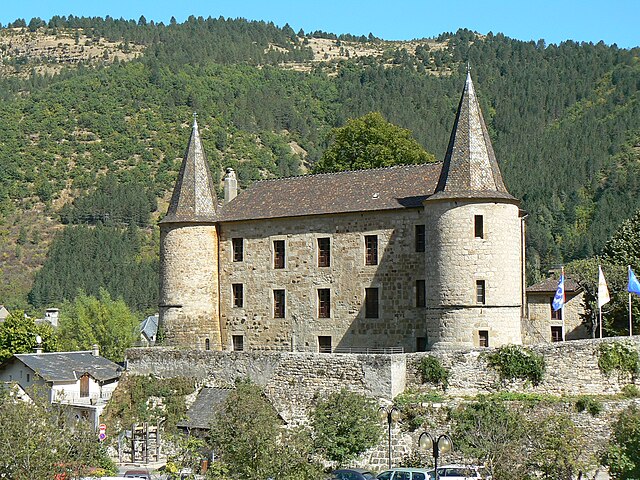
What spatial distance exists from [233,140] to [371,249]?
108507 mm

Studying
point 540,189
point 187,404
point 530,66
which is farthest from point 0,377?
point 530,66

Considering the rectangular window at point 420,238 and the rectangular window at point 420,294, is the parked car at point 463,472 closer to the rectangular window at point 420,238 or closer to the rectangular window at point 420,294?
the rectangular window at point 420,294

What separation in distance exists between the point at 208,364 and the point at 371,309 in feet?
25.2

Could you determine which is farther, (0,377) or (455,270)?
(0,377)

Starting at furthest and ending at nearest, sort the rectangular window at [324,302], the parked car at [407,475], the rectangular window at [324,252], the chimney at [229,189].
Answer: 1. the chimney at [229,189]
2. the rectangular window at [324,302]
3. the rectangular window at [324,252]
4. the parked car at [407,475]

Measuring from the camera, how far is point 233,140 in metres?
151

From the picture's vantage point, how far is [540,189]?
137 m

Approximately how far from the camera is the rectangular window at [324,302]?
46.3 meters

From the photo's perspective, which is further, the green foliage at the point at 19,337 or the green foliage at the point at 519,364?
the green foliage at the point at 19,337

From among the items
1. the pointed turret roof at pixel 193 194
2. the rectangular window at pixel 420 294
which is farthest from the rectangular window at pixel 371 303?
the pointed turret roof at pixel 193 194

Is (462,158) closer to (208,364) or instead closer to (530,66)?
(208,364)

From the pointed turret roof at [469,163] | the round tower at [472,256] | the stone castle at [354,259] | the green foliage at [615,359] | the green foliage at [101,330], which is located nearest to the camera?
the green foliage at [615,359]

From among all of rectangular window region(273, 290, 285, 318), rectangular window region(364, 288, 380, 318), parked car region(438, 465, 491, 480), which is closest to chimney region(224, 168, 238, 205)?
rectangular window region(273, 290, 285, 318)

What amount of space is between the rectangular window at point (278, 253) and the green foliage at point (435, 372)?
11.0 meters
